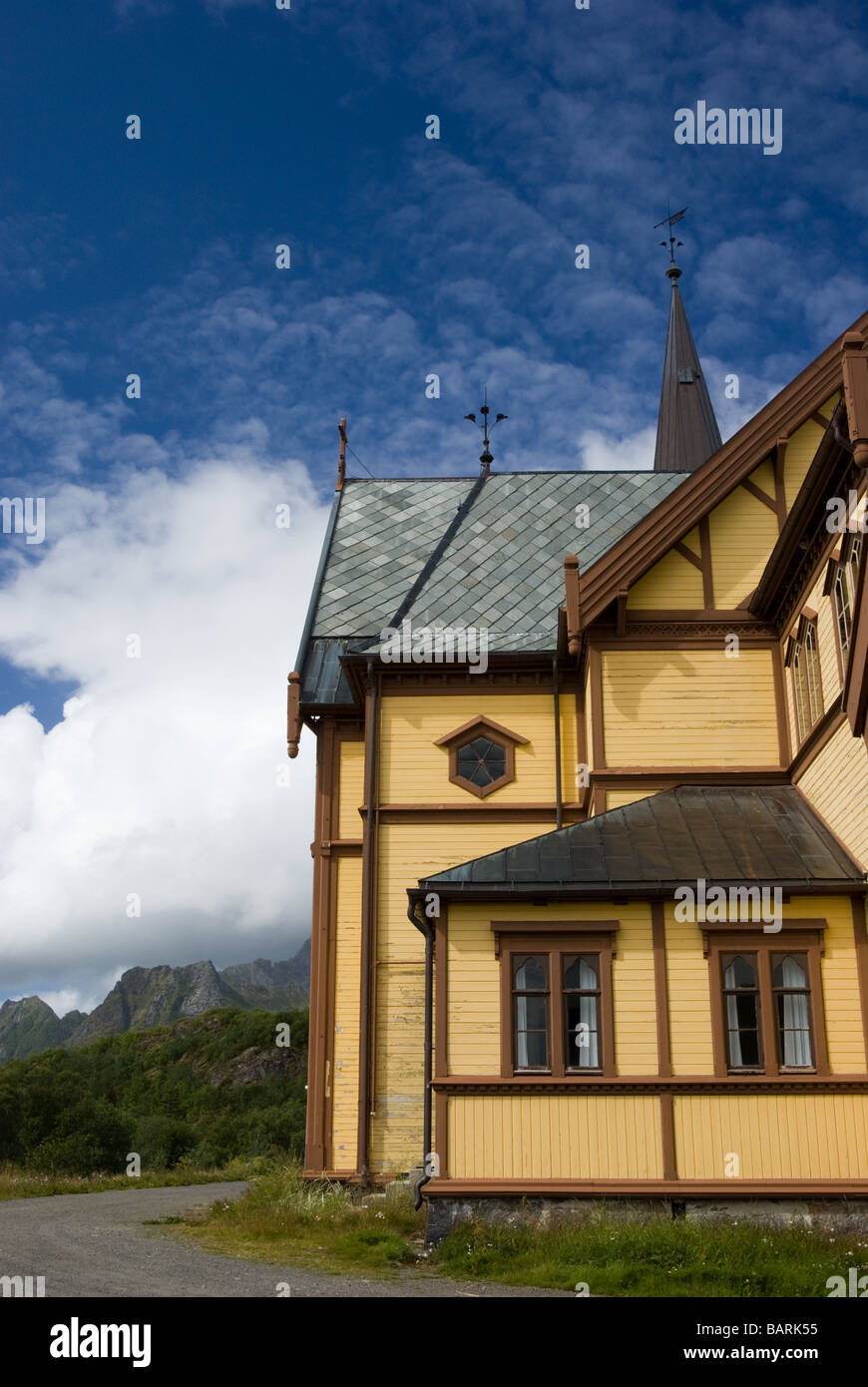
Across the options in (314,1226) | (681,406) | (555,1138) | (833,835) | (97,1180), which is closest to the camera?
(555,1138)

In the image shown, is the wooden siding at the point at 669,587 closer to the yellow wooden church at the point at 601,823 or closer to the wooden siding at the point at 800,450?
the yellow wooden church at the point at 601,823

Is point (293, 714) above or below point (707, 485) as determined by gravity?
below

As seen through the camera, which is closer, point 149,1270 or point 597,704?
point 149,1270

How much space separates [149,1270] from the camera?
11.8m

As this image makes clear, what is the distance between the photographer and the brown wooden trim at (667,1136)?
1427 centimetres

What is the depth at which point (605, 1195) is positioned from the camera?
14.1m

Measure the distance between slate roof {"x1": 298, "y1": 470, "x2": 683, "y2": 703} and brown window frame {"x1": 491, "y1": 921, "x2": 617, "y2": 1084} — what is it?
6.29m

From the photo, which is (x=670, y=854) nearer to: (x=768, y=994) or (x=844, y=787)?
(x=768, y=994)

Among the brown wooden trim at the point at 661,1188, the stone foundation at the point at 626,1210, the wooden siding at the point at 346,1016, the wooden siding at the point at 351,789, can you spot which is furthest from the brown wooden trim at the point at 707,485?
the stone foundation at the point at 626,1210

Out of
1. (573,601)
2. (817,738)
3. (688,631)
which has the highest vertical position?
(573,601)

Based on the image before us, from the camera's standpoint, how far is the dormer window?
20.2 m

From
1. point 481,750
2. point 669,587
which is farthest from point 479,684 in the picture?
point 669,587

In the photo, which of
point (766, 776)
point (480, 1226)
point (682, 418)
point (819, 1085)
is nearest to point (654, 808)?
point (766, 776)

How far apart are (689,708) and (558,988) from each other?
17.3 ft
